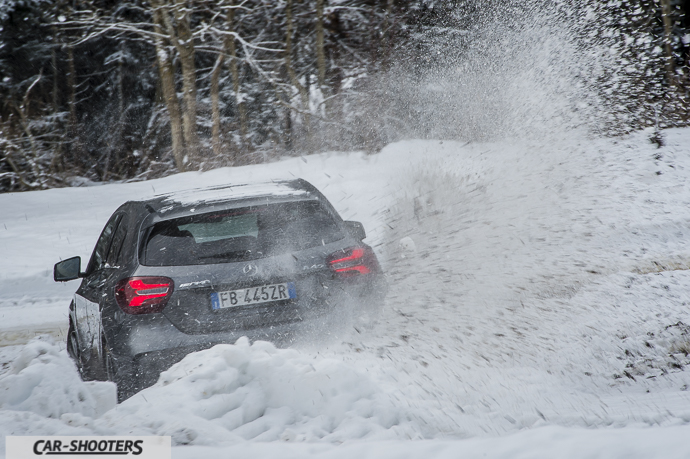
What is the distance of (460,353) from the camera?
166 inches

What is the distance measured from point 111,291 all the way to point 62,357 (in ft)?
1.80

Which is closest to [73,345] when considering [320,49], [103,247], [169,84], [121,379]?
[103,247]

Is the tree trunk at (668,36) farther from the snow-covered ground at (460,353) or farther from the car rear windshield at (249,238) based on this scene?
the car rear windshield at (249,238)

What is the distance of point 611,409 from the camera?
3.15 meters

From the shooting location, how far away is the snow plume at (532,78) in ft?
41.7

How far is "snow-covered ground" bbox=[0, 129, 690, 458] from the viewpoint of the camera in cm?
275

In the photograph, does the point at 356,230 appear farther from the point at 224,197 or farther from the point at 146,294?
the point at 146,294

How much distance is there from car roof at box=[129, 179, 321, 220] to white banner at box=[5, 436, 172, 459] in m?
1.50

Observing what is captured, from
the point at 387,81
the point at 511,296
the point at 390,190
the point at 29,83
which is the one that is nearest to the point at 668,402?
the point at 511,296

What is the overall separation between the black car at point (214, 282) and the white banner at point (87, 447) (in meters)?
0.77

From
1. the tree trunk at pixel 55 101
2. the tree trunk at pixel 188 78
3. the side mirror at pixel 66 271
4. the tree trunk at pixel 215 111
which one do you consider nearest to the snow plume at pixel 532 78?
the tree trunk at pixel 215 111

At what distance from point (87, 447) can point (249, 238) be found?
1.61 meters

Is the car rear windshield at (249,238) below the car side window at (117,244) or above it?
above

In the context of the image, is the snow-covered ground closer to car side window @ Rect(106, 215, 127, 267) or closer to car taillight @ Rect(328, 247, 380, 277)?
car taillight @ Rect(328, 247, 380, 277)
